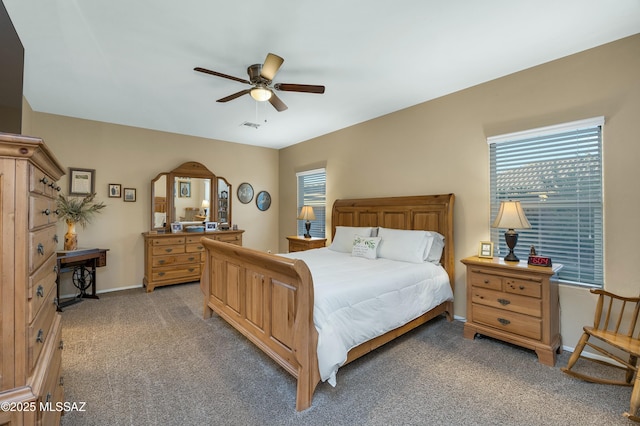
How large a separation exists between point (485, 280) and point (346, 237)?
1825 millimetres

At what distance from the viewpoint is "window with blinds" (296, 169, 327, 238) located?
540 centimetres

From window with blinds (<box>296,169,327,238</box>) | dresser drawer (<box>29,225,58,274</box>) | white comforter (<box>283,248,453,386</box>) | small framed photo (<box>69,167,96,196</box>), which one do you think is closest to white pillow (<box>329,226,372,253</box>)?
white comforter (<box>283,248,453,386</box>)

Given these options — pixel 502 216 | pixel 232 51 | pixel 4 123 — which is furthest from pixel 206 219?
pixel 502 216

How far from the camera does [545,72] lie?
283cm

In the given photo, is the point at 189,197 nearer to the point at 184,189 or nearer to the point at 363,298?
the point at 184,189

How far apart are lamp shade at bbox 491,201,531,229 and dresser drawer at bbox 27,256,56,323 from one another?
3.30 meters

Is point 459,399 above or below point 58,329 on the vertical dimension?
below

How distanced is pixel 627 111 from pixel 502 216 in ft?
4.21

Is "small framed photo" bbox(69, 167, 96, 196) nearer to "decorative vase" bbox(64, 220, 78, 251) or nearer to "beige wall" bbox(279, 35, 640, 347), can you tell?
"decorative vase" bbox(64, 220, 78, 251)

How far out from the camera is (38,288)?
1.18 metres

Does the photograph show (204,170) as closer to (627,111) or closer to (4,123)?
(4,123)

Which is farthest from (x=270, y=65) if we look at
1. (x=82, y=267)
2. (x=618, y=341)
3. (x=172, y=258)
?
(x=82, y=267)

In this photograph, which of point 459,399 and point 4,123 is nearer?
point 4,123

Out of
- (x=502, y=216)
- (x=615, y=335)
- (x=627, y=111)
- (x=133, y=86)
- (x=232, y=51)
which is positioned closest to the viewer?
(x=615, y=335)
